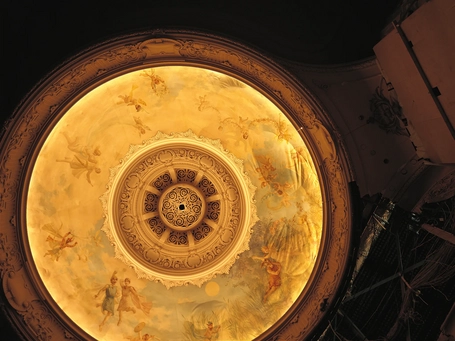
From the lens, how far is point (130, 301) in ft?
31.2

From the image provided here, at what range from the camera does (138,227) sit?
10.1 metres

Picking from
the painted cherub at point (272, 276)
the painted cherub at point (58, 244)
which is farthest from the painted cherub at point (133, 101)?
the painted cherub at point (272, 276)

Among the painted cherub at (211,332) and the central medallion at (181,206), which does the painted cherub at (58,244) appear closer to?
the central medallion at (181,206)

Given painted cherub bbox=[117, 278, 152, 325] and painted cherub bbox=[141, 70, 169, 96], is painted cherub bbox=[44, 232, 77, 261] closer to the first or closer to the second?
painted cherub bbox=[117, 278, 152, 325]

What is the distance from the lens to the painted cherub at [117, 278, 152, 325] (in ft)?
30.9

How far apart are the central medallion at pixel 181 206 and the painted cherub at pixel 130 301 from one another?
1.78 m

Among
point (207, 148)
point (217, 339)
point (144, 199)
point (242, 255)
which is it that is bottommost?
point (217, 339)

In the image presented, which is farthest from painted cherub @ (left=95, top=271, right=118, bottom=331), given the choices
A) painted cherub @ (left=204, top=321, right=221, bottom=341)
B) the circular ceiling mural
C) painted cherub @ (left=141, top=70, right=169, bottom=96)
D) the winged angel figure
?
painted cherub @ (left=141, top=70, right=169, bottom=96)

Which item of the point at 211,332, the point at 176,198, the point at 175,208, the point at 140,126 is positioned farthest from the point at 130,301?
the point at 140,126

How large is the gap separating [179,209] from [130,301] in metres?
2.48

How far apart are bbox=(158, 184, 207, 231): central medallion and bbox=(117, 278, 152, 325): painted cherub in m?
1.78

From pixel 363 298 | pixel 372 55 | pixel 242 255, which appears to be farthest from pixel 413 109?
pixel 242 255

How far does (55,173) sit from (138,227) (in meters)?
2.49

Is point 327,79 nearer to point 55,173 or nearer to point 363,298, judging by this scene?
point 363,298
